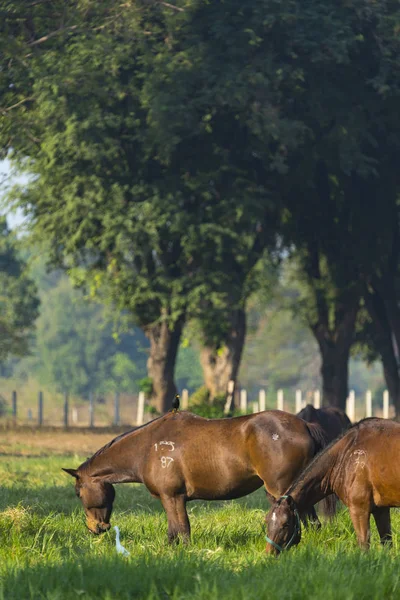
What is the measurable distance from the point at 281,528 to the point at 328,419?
23.6 feet

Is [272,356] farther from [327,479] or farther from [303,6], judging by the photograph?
[327,479]

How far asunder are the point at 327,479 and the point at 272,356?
110976mm

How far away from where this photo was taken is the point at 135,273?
36031 mm

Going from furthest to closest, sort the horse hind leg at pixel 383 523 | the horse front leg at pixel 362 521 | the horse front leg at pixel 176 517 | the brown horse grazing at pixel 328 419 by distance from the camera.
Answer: the brown horse grazing at pixel 328 419, the horse front leg at pixel 176 517, the horse hind leg at pixel 383 523, the horse front leg at pixel 362 521

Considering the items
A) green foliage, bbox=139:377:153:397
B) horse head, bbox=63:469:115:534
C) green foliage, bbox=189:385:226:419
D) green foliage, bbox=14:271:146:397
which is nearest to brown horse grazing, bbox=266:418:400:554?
horse head, bbox=63:469:115:534

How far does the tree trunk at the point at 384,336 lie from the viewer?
41844mm

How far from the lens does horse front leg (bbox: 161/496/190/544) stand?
12112 millimetres

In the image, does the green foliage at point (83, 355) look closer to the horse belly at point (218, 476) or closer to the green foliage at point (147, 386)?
the green foliage at point (147, 386)

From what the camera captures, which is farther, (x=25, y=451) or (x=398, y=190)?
(x=398, y=190)

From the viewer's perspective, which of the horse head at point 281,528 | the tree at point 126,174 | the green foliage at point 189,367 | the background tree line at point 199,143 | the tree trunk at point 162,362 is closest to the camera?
the horse head at point 281,528

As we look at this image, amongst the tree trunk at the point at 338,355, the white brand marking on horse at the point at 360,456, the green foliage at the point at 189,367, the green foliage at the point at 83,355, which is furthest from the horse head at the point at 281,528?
the green foliage at the point at 189,367

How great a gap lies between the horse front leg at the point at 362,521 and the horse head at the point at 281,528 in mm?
642

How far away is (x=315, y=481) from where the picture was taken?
11312mm

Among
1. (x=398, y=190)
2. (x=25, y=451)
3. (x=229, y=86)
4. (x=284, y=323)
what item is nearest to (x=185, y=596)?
(x=25, y=451)
